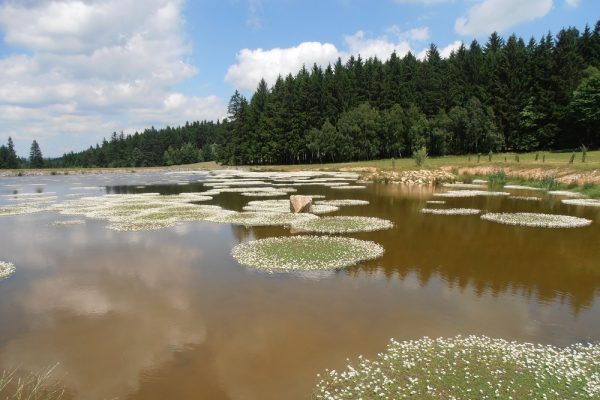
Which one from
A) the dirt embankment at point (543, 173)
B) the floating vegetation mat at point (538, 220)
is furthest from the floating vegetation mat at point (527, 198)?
the floating vegetation mat at point (538, 220)

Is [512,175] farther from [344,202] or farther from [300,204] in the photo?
[300,204]

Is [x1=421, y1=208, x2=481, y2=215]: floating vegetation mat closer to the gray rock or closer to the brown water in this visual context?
the brown water

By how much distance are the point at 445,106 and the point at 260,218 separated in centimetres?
10270

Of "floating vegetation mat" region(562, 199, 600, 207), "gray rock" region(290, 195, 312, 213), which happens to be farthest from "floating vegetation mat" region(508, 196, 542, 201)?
"gray rock" region(290, 195, 312, 213)

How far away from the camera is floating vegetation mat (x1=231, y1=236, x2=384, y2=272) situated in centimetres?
2138

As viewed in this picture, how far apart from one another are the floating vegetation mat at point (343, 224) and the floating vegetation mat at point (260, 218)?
4.82 feet

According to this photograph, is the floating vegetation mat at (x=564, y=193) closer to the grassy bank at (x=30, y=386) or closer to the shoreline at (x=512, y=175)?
the shoreline at (x=512, y=175)

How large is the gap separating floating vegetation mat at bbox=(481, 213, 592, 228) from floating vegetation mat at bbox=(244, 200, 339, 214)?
1522cm

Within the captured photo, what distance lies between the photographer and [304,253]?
23328mm

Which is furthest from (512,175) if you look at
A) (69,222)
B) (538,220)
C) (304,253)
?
(69,222)

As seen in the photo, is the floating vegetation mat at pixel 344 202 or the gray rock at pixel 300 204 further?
the floating vegetation mat at pixel 344 202

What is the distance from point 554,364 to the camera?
442 inches

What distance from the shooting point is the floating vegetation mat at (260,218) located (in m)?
34.0

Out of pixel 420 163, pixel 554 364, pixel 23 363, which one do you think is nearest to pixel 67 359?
pixel 23 363
